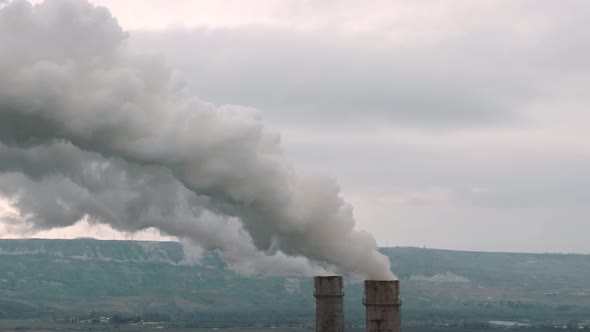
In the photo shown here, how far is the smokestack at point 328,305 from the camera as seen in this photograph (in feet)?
284

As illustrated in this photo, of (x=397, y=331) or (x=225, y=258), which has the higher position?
(x=225, y=258)

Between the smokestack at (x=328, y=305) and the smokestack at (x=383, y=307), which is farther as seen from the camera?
the smokestack at (x=328, y=305)

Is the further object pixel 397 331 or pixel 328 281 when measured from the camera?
pixel 328 281

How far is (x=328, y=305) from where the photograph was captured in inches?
3440

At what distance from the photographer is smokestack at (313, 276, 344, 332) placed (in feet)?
284

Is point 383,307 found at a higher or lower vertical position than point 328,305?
lower

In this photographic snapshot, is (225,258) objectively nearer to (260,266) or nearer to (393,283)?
(260,266)

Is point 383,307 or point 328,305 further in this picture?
point 328,305

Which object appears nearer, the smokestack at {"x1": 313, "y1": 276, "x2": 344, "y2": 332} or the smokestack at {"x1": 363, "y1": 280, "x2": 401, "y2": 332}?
the smokestack at {"x1": 363, "y1": 280, "x2": 401, "y2": 332}

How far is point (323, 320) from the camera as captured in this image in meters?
87.4

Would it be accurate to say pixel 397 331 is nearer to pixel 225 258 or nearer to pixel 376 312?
pixel 376 312

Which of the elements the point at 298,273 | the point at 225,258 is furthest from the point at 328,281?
the point at 225,258

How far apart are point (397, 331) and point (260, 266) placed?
12.8 metres

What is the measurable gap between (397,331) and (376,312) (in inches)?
105
